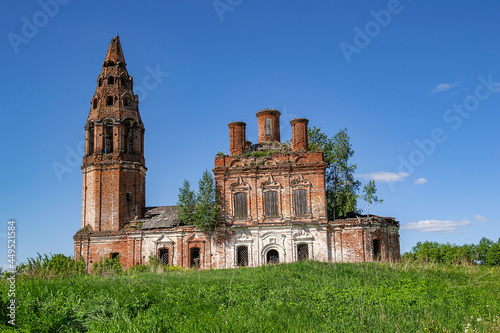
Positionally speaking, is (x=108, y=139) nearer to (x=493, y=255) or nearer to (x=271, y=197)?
(x=271, y=197)

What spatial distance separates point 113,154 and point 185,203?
6154mm

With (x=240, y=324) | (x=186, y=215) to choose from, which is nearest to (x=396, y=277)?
(x=240, y=324)

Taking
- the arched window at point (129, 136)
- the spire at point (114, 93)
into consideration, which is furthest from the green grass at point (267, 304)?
the spire at point (114, 93)

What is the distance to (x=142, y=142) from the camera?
3291cm

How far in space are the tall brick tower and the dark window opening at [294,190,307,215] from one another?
429 inches

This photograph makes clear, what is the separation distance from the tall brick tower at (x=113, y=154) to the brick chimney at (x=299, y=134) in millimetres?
10782

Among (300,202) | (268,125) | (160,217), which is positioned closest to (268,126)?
(268,125)

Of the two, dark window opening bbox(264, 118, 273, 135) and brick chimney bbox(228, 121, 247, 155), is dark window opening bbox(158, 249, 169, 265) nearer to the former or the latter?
brick chimney bbox(228, 121, 247, 155)

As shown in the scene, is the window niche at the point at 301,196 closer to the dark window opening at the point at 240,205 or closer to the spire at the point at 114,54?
the dark window opening at the point at 240,205

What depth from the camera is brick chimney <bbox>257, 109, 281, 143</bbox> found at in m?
31.7

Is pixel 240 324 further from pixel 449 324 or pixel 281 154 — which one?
pixel 281 154

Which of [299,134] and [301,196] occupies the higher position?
[299,134]

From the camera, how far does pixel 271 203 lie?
28219 millimetres

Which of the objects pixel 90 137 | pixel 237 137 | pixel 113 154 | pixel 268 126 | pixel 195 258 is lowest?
pixel 195 258
